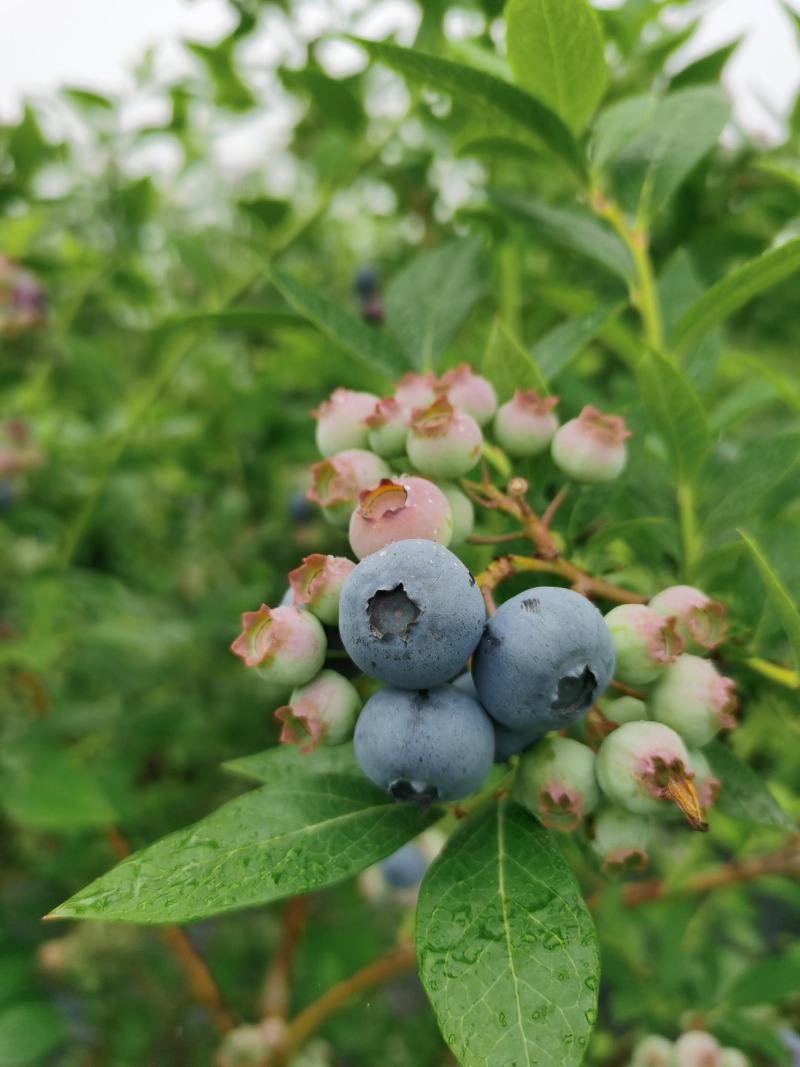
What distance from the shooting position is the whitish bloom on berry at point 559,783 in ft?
2.25

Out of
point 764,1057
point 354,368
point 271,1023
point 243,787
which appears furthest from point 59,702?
point 764,1057

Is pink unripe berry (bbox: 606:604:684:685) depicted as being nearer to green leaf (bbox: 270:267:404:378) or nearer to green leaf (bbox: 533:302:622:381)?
green leaf (bbox: 533:302:622:381)

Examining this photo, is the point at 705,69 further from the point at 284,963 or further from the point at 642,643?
the point at 284,963

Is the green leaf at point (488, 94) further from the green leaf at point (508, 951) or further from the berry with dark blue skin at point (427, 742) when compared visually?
the green leaf at point (508, 951)

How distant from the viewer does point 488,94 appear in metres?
0.92

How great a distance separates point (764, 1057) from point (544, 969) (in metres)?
1.30

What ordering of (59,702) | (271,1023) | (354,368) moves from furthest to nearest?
(59,702)
(271,1023)
(354,368)

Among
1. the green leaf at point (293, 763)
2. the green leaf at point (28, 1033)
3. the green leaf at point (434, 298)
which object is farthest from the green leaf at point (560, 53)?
the green leaf at point (28, 1033)

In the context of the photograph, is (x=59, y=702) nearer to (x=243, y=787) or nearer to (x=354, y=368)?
(x=243, y=787)

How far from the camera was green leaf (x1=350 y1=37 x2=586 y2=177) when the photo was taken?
0.85 m

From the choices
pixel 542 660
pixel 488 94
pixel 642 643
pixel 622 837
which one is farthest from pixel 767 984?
pixel 488 94

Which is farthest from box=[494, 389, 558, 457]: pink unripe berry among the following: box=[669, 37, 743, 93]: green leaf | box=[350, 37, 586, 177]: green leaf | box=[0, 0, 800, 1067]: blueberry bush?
box=[669, 37, 743, 93]: green leaf

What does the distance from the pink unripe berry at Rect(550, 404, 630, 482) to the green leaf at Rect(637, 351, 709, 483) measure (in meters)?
0.08

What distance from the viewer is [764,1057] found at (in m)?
1.57
